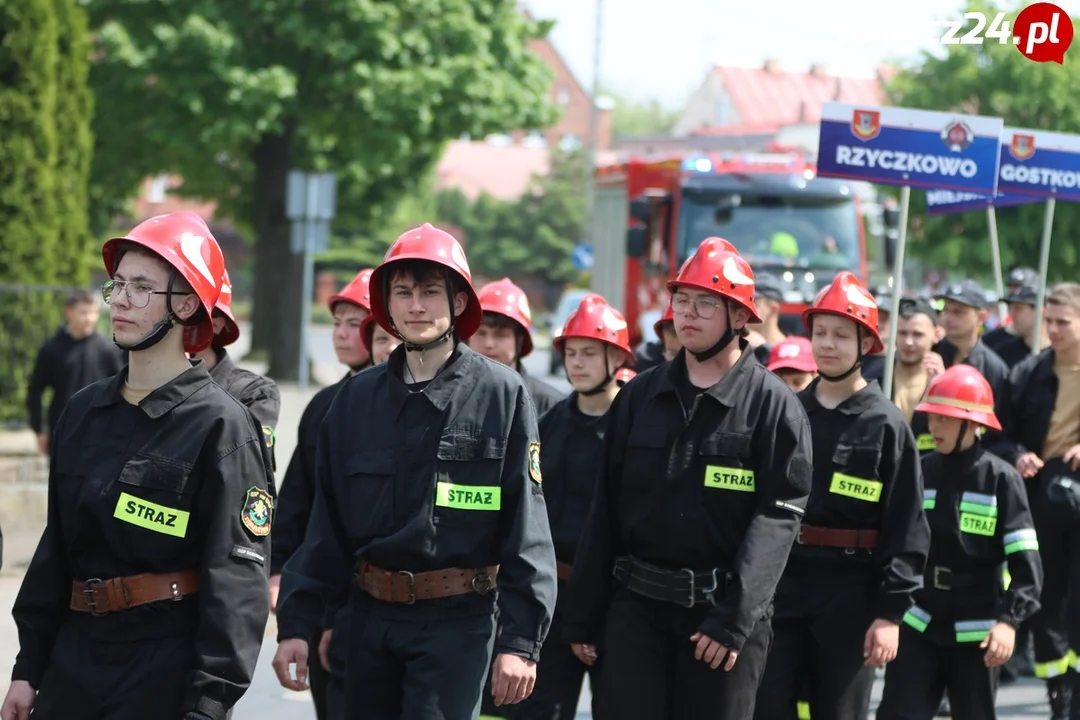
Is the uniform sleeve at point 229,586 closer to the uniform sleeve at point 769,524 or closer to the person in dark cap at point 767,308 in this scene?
the uniform sleeve at point 769,524

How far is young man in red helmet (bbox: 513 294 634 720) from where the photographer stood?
22.0 feet

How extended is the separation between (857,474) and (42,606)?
3371 mm

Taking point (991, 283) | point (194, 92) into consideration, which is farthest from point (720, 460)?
point (991, 283)

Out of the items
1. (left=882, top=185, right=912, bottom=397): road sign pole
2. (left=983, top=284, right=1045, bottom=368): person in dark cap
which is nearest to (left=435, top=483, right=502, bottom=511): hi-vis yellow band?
(left=882, top=185, right=912, bottom=397): road sign pole

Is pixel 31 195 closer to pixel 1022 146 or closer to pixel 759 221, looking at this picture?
pixel 759 221

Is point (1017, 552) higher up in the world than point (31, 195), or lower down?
lower down

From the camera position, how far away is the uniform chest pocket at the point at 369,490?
4.85m

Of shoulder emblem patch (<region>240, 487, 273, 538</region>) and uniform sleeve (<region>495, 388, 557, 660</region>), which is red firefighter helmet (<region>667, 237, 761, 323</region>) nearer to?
uniform sleeve (<region>495, 388, 557, 660</region>)

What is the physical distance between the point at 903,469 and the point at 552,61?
339 feet

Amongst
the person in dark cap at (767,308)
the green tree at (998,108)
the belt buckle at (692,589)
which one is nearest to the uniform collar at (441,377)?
the belt buckle at (692,589)

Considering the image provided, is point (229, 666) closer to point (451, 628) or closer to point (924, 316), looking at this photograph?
point (451, 628)

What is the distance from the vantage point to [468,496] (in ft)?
15.9

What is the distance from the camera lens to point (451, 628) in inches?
189

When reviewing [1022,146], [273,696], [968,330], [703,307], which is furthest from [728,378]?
[1022,146]
